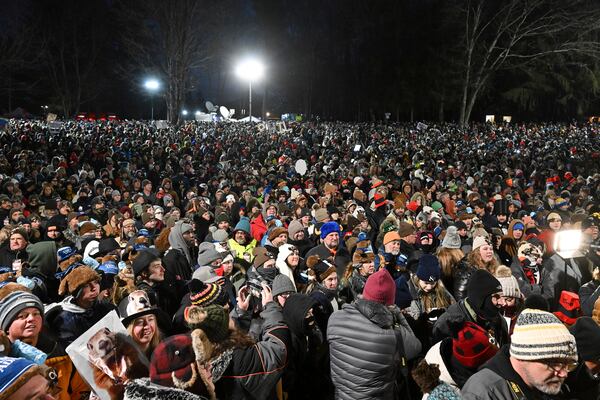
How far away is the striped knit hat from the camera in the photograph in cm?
212

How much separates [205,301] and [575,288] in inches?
152

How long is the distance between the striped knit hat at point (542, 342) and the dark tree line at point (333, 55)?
19087mm

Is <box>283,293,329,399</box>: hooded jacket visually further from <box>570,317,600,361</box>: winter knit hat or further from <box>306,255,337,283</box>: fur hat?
<box>570,317,600,361</box>: winter knit hat

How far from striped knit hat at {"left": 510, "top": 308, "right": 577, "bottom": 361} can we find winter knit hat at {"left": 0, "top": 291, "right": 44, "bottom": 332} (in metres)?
2.74

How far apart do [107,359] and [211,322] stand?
548 millimetres

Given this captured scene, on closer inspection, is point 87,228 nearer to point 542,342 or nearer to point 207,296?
→ point 207,296

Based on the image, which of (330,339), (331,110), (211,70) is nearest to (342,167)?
(330,339)

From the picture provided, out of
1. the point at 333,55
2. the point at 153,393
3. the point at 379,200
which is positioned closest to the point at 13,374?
the point at 153,393

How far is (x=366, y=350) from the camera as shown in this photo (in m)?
2.98

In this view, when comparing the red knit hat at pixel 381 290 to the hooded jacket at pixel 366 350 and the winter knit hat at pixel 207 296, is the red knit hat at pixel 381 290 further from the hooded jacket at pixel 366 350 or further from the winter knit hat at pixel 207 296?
the winter knit hat at pixel 207 296

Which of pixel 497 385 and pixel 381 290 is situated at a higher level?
pixel 381 290

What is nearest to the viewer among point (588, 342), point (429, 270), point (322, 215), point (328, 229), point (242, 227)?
point (588, 342)

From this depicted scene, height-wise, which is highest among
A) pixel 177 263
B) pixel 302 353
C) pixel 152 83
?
pixel 152 83

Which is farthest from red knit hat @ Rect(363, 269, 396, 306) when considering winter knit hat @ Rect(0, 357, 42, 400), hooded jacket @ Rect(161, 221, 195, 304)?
hooded jacket @ Rect(161, 221, 195, 304)
